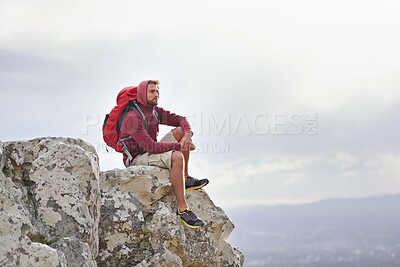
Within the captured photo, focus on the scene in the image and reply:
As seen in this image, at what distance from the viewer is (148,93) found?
15.7 meters

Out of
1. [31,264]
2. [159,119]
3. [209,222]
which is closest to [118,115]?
[159,119]

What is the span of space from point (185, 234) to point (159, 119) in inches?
118

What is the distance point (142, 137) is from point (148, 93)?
105cm

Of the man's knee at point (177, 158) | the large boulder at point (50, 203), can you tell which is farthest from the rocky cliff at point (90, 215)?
the man's knee at point (177, 158)

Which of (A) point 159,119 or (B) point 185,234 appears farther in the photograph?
(A) point 159,119

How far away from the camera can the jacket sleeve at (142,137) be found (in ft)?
50.5

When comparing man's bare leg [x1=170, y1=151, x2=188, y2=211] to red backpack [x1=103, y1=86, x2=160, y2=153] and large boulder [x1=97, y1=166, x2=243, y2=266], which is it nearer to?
large boulder [x1=97, y1=166, x2=243, y2=266]

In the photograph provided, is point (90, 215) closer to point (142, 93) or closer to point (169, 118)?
point (142, 93)

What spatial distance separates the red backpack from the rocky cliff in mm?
804

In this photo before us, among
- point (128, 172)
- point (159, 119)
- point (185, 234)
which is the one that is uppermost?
point (159, 119)

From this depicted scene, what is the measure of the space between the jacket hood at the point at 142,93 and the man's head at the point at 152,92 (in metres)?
0.07

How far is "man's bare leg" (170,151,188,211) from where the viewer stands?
15391mm

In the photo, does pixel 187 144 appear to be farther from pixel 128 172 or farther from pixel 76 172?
pixel 76 172

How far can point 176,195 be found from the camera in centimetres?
1547
